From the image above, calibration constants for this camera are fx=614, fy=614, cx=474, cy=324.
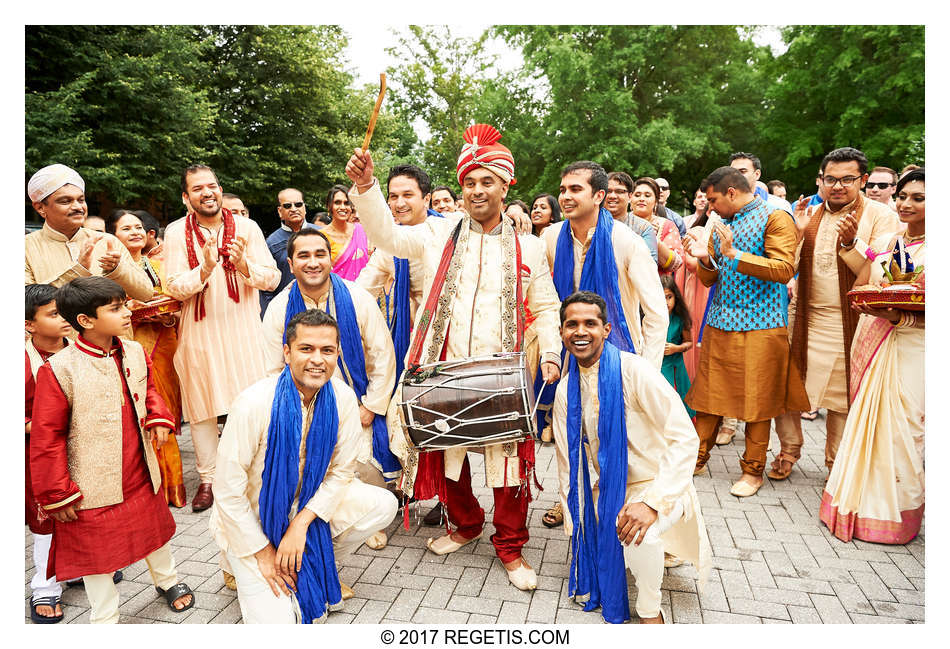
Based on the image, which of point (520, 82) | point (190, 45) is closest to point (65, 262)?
point (190, 45)

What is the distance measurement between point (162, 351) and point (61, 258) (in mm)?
1017

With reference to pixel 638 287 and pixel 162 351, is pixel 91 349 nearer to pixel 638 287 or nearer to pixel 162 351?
pixel 162 351

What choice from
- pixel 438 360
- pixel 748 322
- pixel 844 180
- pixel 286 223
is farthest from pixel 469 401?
pixel 286 223

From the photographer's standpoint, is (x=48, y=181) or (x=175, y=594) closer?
(x=175, y=594)

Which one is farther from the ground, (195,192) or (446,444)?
(195,192)

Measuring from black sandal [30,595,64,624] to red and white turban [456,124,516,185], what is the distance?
2.92 meters

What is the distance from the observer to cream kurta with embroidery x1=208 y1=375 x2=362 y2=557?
270cm

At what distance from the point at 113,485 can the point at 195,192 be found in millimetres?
2201

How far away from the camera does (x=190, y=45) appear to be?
13.1 m

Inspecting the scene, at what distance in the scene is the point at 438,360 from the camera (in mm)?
3273

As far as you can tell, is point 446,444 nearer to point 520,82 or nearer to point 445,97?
point 520,82

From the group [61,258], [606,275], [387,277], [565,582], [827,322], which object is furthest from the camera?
[827,322]

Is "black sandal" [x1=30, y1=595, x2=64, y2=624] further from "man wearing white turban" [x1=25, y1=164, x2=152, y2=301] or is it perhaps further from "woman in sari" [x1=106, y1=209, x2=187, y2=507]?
"man wearing white turban" [x1=25, y1=164, x2=152, y2=301]

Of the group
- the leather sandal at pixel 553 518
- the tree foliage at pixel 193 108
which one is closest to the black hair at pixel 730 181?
the leather sandal at pixel 553 518
